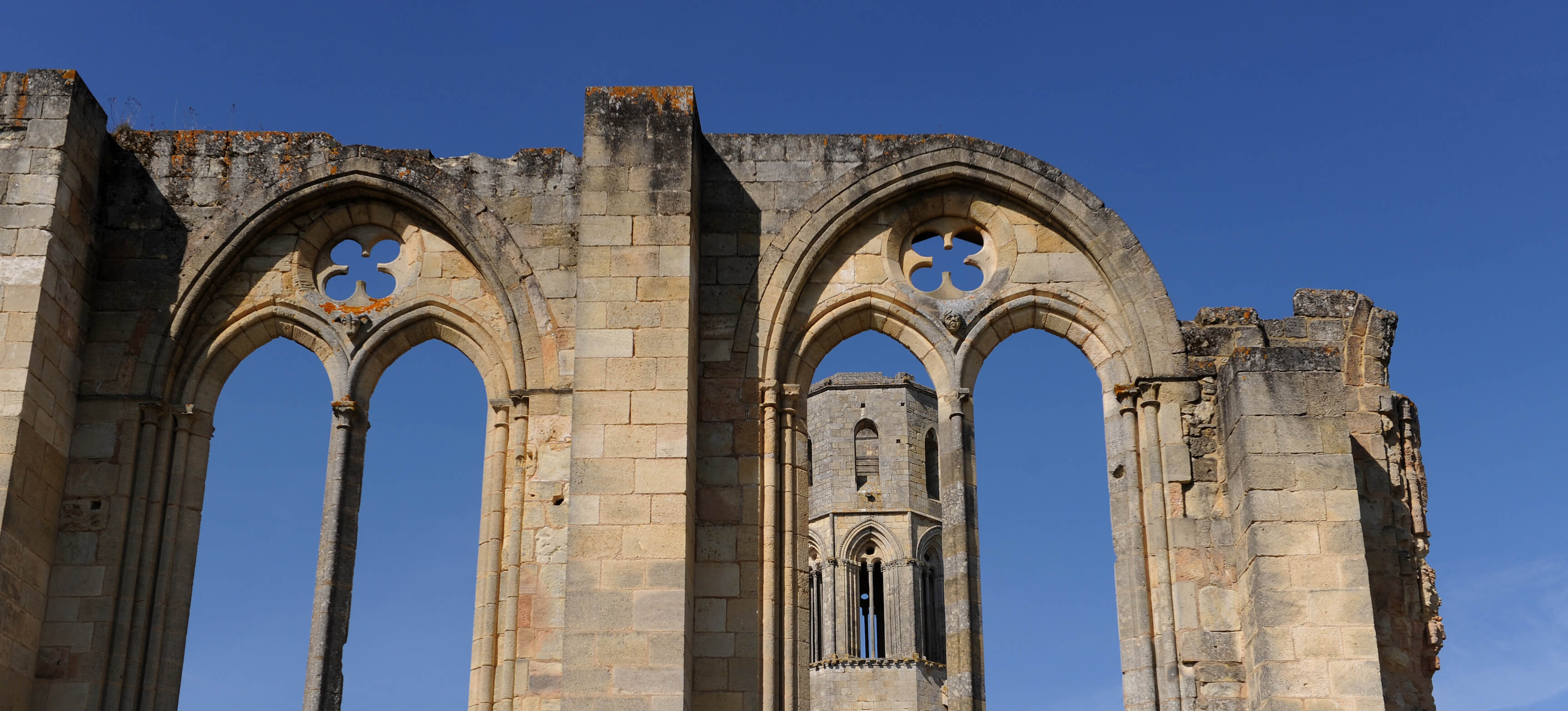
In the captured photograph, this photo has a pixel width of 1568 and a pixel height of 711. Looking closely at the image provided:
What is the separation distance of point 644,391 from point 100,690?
12.8 ft

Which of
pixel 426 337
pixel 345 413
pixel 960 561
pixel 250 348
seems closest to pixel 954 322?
pixel 960 561

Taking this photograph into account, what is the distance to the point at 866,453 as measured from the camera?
38156mm

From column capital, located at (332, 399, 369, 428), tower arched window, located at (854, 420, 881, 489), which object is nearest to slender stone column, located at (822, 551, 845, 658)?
tower arched window, located at (854, 420, 881, 489)

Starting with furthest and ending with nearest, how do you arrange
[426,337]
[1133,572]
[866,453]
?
[866,453] < [426,337] < [1133,572]

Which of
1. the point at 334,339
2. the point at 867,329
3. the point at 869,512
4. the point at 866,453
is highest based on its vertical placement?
the point at 866,453

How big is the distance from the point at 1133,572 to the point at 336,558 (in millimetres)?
5105

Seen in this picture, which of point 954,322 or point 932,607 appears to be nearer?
point 954,322

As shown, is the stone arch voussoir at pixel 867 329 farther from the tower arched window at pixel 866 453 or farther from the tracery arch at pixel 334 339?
the tower arched window at pixel 866 453

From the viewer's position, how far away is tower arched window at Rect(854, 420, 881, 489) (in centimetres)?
3806

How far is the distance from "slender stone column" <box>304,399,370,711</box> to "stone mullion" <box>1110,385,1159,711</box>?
4.96m

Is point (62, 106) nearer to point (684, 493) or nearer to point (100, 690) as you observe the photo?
point (100, 690)

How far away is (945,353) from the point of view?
484 inches

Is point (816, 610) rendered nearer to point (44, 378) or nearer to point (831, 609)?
point (831, 609)

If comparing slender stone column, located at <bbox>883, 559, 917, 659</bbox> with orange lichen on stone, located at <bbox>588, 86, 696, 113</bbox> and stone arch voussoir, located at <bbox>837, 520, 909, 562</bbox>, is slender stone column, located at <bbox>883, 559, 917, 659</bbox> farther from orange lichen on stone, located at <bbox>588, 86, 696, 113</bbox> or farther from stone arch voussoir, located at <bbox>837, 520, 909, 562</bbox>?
orange lichen on stone, located at <bbox>588, 86, 696, 113</bbox>
